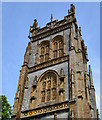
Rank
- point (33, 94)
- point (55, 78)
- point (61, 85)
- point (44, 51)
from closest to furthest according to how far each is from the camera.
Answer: point (61, 85) → point (33, 94) → point (55, 78) → point (44, 51)

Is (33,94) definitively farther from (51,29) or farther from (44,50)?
(51,29)

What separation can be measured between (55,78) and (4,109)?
235 inches

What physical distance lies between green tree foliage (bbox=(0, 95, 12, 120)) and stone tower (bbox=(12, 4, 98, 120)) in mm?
1704

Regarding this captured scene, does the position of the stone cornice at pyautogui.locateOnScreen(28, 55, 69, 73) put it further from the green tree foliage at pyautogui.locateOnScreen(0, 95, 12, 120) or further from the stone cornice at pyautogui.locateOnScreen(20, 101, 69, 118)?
the stone cornice at pyautogui.locateOnScreen(20, 101, 69, 118)

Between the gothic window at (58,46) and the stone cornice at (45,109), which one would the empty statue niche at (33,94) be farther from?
the gothic window at (58,46)

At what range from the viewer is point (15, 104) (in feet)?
63.4

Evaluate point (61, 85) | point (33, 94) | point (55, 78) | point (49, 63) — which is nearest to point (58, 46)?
point (49, 63)

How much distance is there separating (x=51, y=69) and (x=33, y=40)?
22.3 ft

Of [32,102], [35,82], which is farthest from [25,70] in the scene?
[32,102]

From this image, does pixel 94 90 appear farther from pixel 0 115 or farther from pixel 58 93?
pixel 0 115

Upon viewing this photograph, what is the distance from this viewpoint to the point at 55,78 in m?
20.5

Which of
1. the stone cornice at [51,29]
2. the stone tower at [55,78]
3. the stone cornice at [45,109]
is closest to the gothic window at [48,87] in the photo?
the stone tower at [55,78]

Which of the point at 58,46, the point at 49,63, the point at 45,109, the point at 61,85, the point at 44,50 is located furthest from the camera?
the point at 44,50

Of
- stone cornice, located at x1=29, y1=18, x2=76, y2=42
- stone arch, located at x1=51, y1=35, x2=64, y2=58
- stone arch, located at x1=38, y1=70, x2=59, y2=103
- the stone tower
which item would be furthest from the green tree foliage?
stone cornice, located at x1=29, y1=18, x2=76, y2=42
